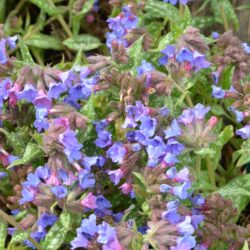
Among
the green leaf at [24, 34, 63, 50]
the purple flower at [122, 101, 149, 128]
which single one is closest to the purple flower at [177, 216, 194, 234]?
the purple flower at [122, 101, 149, 128]

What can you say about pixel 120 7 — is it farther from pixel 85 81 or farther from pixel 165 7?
pixel 85 81

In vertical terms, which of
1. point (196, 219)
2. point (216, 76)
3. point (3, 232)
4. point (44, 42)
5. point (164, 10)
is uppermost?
point (164, 10)

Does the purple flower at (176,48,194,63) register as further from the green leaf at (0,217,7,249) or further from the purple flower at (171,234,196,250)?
the green leaf at (0,217,7,249)

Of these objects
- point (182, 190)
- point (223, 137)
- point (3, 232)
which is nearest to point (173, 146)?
point (182, 190)

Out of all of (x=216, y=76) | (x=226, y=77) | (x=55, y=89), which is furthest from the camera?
(x=226, y=77)

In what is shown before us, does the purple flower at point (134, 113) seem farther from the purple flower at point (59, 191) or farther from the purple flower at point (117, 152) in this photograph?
the purple flower at point (59, 191)

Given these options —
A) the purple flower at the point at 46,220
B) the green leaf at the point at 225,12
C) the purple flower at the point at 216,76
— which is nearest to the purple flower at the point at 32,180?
the purple flower at the point at 46,220

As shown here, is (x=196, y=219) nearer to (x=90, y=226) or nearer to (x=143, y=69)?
(x=90, y=226)
